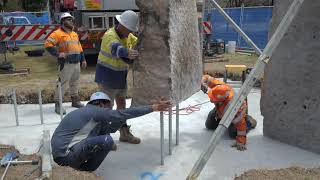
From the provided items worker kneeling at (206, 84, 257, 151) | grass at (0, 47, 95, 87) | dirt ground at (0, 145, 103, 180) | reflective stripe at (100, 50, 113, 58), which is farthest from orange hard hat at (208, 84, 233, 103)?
grass at (0, 47, 95, 87)

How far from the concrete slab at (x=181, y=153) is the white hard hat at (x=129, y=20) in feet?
4.79

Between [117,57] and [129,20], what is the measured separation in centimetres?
42

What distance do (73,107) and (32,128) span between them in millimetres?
1063

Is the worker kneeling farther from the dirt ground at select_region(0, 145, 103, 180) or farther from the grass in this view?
the grass

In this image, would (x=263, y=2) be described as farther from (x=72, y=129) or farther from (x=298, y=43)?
(x=72, y=129)

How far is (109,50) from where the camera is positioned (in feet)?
13.9

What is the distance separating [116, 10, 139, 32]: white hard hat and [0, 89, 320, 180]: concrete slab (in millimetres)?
1460

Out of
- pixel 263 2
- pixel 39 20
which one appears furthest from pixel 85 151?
pixel 263 2

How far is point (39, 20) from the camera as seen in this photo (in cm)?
2105

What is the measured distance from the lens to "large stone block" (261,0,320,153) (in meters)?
4.10

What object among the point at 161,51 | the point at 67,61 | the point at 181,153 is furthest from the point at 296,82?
the point at 67,61

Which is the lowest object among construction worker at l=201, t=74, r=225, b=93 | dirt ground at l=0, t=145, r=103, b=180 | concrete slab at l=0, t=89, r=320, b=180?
concrete slab at l=0, t=89, r=320, b=180

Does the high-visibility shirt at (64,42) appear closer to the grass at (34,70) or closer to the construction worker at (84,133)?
the construction worker at (84,133)

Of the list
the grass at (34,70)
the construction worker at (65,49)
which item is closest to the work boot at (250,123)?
the construction worker at (65,49)
